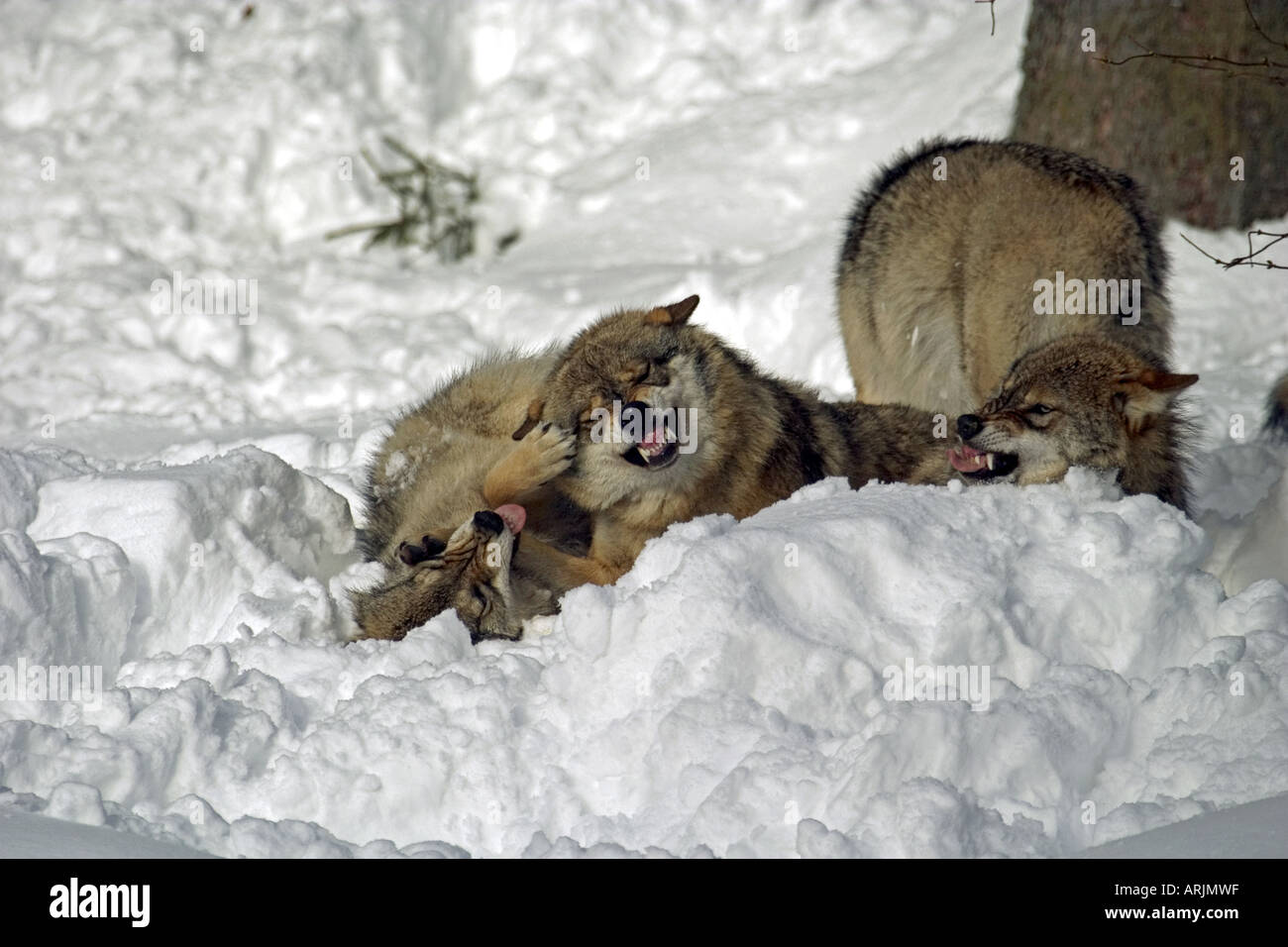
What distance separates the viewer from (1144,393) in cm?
527

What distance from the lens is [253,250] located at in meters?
10.9

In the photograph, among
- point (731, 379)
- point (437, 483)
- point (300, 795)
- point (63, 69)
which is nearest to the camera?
point (300, 795)

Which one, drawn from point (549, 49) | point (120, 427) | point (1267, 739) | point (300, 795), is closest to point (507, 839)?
point (300, 795)

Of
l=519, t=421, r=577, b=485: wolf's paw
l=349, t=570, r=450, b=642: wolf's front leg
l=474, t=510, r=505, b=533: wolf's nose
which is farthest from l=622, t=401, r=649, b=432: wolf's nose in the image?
l=349, t=570, r=450, b=642: wolf's front leg

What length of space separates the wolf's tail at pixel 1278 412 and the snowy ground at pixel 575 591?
0.26 m

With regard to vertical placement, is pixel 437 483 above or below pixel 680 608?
above

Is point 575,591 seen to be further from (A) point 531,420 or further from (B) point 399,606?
(A) point 531,420

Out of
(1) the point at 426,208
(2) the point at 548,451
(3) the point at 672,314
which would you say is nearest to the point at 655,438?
(2) the point at 548,451

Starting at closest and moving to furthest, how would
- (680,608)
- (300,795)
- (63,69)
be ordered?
(300,795), (680,608), (63,69)

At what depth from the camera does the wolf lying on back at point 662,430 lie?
528 cm

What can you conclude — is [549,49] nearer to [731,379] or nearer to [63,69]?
[63,69]

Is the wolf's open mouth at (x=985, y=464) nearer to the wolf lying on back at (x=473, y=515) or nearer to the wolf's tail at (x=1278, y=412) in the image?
the wolf lying on back at (x=473, y=515)

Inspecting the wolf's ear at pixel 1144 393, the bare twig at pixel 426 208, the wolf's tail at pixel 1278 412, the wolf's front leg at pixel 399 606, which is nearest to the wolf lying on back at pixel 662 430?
the wolf's front leg at pixel 399 606

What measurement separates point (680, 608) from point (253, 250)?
7.79 metres
